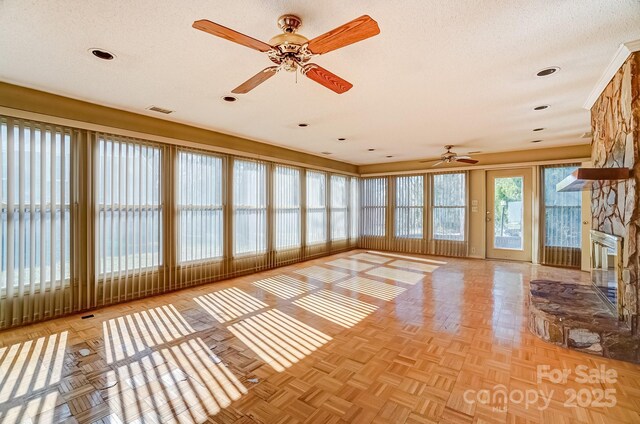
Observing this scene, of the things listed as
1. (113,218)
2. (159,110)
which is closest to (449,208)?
(159,110)

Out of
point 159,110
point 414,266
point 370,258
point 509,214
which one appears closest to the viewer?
point 159,110

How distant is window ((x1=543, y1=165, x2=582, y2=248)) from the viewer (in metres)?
6.11

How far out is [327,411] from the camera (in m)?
1.87

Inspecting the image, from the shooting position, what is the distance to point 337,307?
380 cm

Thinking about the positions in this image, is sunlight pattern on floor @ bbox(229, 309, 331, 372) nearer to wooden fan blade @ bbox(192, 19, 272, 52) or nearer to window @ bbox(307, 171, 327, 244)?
wooden fan blade @ bbox(192, 19, 272, 52)

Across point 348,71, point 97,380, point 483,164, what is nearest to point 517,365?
point 348,71

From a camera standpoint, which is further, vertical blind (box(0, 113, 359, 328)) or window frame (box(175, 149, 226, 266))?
window frame (box(175, 149, 226, 266))

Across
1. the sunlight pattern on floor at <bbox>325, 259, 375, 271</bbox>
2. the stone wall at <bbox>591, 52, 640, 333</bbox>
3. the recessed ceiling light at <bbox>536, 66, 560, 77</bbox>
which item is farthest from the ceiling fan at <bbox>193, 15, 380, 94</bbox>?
the sunlight pattern on floor at <bbox>325, 259, 375, 271</bbox>

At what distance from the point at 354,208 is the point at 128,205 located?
6144mm

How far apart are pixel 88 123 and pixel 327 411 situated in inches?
163

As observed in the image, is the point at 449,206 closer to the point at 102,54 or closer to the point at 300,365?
the point at 300,365

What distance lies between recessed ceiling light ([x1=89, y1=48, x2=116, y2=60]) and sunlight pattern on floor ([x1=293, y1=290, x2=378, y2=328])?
128 inches

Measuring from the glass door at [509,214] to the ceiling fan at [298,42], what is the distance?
6083mm

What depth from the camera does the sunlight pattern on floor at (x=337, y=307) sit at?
342 cm
